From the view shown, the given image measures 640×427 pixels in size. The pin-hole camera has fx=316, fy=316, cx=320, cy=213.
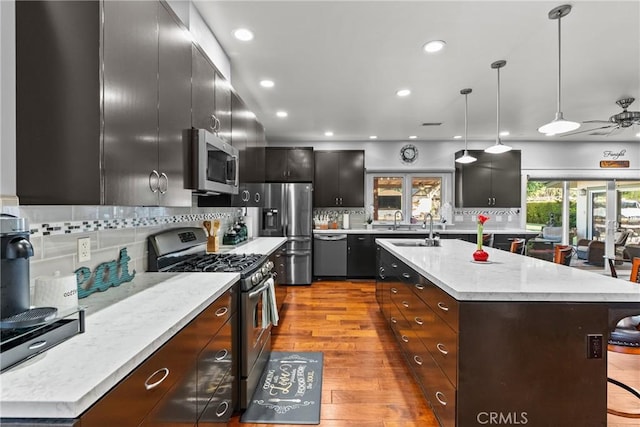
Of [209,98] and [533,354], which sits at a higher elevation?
[209,98]

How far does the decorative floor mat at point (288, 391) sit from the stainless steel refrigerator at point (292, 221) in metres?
2.54

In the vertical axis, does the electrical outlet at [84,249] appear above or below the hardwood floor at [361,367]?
above

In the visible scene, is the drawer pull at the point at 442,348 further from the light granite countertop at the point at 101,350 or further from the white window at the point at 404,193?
the white window at the point at 404,193

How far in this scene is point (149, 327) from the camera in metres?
1.08

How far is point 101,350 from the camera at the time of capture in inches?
35.7

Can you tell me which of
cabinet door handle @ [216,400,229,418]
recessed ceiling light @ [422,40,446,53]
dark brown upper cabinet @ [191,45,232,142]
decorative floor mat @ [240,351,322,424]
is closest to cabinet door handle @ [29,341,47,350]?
cabinet door handle @ [216,400,229,418]

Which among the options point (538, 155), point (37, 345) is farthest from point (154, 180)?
point (538, 155)

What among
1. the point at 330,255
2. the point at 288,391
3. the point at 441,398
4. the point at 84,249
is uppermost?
the point at 84,249

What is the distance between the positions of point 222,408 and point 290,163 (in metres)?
4.60

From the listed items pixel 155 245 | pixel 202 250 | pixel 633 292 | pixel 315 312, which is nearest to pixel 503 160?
pixel 315 312

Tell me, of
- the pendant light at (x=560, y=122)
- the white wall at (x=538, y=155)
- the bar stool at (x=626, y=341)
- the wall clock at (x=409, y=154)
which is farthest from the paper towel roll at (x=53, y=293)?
the wall clock at (x=409, y=154)

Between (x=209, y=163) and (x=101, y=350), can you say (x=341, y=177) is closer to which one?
(x=209, y=163)

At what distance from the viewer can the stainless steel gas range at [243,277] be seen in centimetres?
197

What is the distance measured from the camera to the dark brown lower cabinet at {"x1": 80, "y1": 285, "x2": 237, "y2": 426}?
0.85m
